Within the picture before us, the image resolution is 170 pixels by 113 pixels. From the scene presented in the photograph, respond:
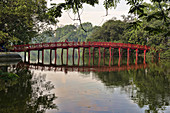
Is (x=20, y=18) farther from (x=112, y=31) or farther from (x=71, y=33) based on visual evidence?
(x=71, y=33)

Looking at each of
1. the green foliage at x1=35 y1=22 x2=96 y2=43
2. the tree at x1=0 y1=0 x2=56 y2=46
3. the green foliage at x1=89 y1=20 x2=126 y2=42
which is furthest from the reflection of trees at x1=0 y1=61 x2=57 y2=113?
the green foliage at x1=35 y1=22 x2=96 y2=43

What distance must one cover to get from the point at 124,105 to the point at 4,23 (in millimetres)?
22527

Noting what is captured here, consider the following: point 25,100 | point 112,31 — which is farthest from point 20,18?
point 112,31

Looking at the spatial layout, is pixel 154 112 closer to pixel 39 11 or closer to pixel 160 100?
pixel 160 100

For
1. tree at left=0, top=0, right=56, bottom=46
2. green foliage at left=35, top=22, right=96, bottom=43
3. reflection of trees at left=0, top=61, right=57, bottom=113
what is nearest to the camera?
reflection of trees at left=0, top=61, right=57, bottom=113

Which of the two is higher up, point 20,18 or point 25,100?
point 20,18

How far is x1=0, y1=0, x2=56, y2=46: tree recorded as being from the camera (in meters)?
26.3

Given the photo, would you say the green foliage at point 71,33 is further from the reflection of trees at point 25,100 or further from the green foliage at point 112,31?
the reflection of trees at point 25,100

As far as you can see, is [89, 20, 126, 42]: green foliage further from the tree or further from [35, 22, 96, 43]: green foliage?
[35, 22, 96, 43]: green foliage

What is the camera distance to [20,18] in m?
29.3

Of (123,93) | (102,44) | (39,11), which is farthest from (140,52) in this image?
(123,93)

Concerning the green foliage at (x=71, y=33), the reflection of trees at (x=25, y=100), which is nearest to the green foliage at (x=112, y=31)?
the reflection of trees at (x=25, y=100)

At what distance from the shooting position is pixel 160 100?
10008mm

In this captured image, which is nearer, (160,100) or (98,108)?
(98,108)
